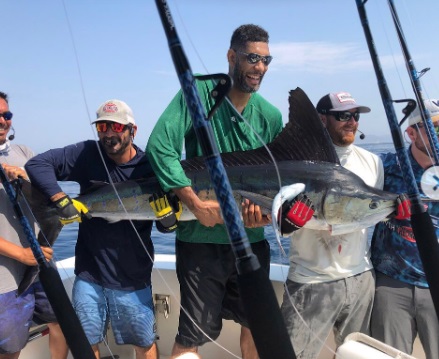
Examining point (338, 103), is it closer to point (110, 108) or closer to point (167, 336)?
point (110, 108)

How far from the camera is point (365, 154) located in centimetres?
241

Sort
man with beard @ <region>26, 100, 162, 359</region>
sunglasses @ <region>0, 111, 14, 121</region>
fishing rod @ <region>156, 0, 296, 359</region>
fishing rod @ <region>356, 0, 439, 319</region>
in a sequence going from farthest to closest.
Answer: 1. man with beard @ <region>26, 100, 162, 359</region>
2. sunglasses @ <region>0, 111, 14, 121</region>
3. fishing rod @ <region>356, 0, 439, 319</region>
4. fishing rod @ <region>156, 0, 296, 359</region>

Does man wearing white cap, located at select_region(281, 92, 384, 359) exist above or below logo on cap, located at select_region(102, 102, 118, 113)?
below

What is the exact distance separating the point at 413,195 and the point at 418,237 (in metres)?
0.18

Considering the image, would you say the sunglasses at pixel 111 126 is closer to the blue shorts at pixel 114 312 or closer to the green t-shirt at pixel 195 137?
the green t-shirt at pixel 195 137

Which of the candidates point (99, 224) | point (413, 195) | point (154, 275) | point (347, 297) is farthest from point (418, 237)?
point (154, 275)

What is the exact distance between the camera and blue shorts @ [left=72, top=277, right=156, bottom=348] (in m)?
2.40

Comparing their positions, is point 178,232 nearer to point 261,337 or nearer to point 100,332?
point 100,332

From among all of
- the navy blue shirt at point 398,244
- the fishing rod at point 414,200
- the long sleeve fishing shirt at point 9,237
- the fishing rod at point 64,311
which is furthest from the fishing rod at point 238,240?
the long sleeve fishing shirt at point 9,237

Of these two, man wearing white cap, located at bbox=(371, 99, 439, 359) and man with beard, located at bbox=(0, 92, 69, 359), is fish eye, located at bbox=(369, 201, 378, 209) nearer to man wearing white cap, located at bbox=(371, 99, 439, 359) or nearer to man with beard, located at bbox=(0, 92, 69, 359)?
man wearing white cap, located at bbox=(371, 99, 439, 359)

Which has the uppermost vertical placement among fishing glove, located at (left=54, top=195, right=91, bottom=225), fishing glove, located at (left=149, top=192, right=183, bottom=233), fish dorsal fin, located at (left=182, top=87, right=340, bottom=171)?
fish dorsal fin, located at (left=182, top=87, right=340, bottom=171)

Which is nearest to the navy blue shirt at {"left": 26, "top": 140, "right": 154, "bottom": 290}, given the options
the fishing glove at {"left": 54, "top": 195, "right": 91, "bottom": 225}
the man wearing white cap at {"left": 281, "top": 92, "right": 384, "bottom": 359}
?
the fishing glove at {"left": 54, "top": 195, "right": 91, "bottom": 225}

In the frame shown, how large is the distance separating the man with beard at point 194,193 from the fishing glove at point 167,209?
0.06 metres

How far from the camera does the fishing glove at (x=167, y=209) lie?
7.34 ft
